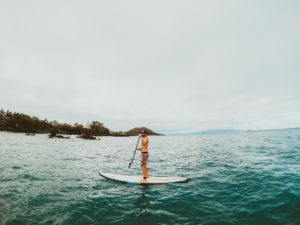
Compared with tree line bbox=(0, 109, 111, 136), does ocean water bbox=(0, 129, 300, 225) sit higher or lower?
lower

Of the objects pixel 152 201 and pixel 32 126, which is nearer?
pixel 152 201

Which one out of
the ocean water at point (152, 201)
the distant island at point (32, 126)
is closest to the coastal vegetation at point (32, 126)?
the distant island at point (32, 126)

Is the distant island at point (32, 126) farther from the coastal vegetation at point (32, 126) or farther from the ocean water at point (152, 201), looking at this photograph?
the ocean water at point (152, 201)

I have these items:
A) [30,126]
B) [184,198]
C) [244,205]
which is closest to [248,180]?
[244,205]

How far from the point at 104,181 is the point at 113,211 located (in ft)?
17.4

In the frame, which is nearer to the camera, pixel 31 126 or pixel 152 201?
pixel 152 201

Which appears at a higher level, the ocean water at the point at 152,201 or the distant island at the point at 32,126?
the distant island at the point at 32,126

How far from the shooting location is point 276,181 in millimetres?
11023

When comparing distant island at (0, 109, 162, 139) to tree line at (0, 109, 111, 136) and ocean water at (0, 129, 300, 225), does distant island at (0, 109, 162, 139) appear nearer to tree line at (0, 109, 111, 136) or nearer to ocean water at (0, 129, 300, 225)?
tree line at (0, 109, 111, 136)

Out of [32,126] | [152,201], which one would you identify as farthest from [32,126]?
[152,201]

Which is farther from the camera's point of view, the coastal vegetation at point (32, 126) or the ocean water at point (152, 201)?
the coastal vegetation at point (32, 126)

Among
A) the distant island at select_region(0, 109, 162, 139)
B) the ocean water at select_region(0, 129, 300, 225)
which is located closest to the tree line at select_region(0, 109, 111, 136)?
the distant island at select_region(0, 109, 162, 139)

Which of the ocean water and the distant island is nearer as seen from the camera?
the ocean water

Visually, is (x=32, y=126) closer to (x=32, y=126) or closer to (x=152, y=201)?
(x=32, y=126)
